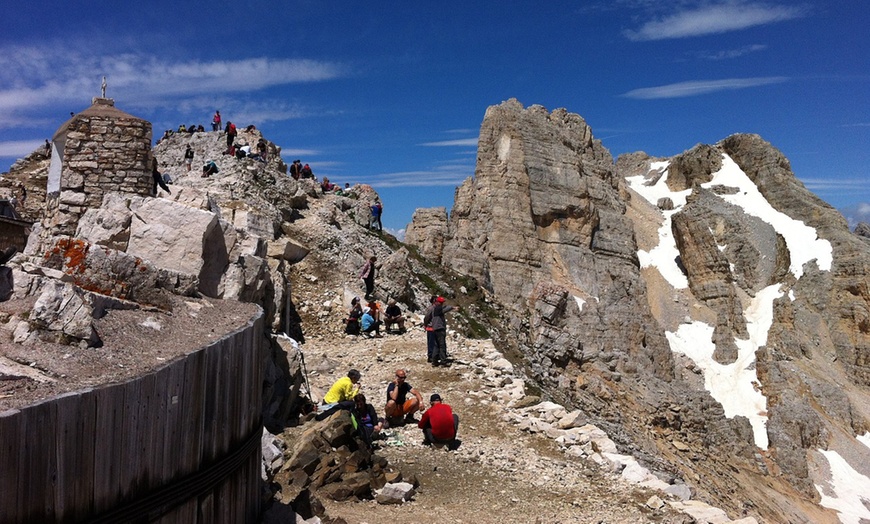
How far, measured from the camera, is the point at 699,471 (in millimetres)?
22906

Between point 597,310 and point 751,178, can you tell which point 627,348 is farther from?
point 751,178

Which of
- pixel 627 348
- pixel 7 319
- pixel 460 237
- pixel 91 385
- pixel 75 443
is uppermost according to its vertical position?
pixel 460 237

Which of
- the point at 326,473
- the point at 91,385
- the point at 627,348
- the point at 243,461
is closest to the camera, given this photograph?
the point at 91,385

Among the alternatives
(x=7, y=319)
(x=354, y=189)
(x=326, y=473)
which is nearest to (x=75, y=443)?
(x=7, y=319)

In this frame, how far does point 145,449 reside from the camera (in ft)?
14.3

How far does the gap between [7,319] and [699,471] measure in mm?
23059

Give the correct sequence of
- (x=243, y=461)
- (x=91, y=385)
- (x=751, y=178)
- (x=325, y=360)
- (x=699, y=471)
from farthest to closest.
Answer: (x=751, y=178) < (x=699, y=471) < (x=325, y=360) < (x=243, y=461) < (x=91, y=385)

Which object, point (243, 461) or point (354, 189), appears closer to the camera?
point (243, 461)

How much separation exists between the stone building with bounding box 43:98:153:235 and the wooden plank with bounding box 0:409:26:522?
887 cm

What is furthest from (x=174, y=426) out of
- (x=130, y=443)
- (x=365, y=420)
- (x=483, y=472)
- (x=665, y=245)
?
(x=665, y=245)

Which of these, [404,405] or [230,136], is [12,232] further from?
[230,136]

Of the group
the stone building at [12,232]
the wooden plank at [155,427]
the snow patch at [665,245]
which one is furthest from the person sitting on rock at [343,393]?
the snow patch at [665,245]

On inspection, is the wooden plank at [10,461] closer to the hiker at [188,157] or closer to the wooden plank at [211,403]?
the wooden plank at [211,403]

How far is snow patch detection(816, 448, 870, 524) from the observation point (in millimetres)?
29500
